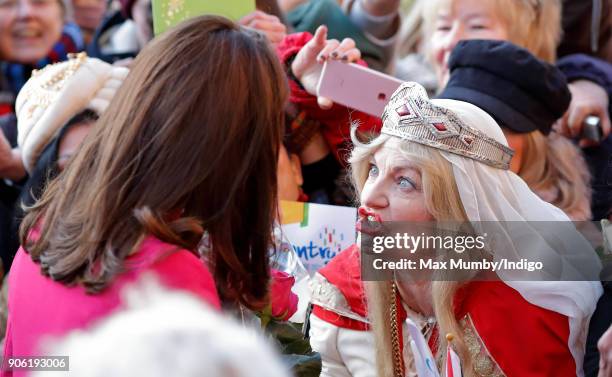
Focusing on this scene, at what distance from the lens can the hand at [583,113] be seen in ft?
10.8

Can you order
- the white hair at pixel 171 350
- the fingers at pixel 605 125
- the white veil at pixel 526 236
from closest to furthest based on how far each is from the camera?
the white hair at pixel 171 350, the white veil at pixel 526 236, the fingers at pixel 605 125

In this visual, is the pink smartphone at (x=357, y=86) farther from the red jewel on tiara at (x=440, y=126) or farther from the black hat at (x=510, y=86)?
the red jewel on tiara at (x=440, y=126)

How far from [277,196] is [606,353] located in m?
0.74

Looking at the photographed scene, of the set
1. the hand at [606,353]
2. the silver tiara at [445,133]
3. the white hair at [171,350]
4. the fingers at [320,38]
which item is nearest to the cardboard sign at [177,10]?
the fingers at [320,38]

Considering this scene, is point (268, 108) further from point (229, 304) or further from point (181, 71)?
point (229, 304)

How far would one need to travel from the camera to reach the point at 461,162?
221cm

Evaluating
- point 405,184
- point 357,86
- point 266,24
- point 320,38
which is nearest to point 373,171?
point 405,184

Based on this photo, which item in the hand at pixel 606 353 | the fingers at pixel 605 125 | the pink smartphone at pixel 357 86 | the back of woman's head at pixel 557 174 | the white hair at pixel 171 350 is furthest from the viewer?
the fingers at pixel 605 125

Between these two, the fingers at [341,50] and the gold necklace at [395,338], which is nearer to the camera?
the gold necklace at [395,338]

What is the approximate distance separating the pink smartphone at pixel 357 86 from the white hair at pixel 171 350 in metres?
1.55

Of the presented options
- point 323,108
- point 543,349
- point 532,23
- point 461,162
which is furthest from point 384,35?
point 543,349

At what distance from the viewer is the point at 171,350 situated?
1.15 metres

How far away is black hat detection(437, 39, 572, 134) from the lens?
2.86 metres

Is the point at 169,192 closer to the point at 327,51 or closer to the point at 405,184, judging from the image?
the point at 405,184
